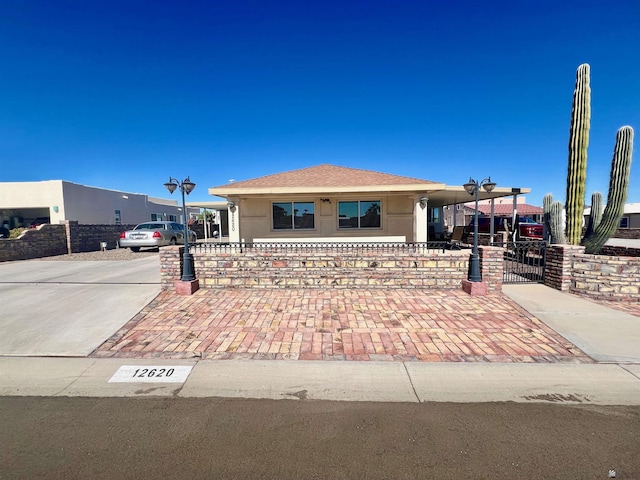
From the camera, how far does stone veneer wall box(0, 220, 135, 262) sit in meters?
12.1

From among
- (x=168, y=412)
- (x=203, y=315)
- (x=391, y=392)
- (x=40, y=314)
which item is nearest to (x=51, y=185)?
(x=40, y=314)

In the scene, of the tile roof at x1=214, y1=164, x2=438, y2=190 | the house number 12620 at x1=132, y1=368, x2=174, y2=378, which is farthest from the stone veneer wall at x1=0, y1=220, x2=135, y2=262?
the house number 12620 at x1=132, y1=368, x2=174, y2=378

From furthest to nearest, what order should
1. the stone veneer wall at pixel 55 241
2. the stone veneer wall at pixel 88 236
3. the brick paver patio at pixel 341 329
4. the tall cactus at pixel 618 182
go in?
the stone veneer wall at pixel 88 236 → the stone veneer wall at pixel 55 241 → the tall cactus at pixel 618 182 → the brick paver patio at pixel 341 329

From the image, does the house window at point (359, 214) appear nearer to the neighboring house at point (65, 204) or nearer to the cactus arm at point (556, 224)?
the cactus arm at point (556, 224)

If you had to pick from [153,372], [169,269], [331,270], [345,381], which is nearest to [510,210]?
[331,270]

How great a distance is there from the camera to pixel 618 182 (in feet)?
27.2

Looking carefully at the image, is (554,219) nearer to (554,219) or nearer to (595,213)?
(554,219)

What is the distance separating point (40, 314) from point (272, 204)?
282 inches

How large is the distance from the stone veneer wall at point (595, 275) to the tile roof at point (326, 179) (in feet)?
14.4

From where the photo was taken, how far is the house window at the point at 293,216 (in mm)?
10953

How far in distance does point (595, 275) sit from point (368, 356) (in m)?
6.46

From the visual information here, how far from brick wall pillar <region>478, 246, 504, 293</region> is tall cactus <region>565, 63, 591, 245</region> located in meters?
4.10

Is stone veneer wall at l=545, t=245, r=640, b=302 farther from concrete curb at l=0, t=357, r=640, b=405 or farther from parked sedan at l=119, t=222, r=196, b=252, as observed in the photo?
parked sedan at l=119, t=222, r=196, b=252

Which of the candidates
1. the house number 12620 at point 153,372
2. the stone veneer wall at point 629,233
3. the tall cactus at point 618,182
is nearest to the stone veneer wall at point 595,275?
the tall cactus at point 618,182
